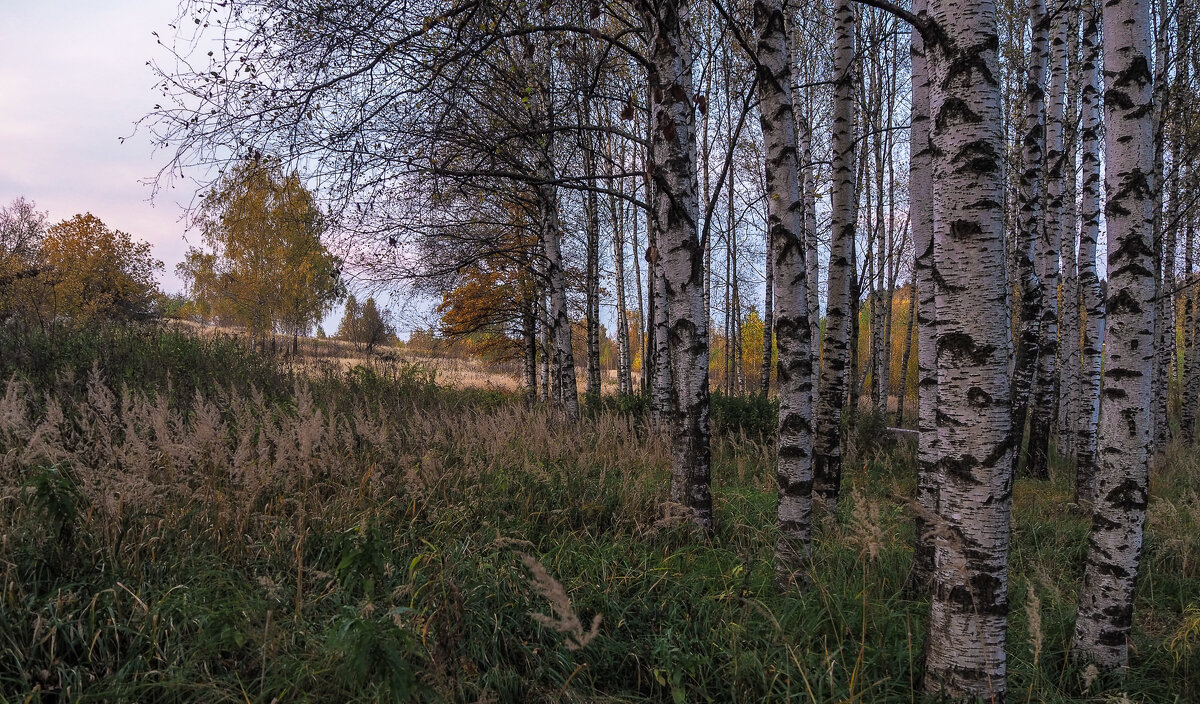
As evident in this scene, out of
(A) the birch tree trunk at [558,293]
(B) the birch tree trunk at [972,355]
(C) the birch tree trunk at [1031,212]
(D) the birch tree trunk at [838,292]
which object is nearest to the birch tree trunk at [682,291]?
(D) the birch tree trunk at [838,292]

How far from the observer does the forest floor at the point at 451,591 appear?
7.03 feet

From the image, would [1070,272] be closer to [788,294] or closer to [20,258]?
[788,294]

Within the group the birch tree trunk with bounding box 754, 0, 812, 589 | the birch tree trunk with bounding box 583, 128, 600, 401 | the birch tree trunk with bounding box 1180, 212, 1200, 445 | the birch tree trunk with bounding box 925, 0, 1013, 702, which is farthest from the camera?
the birch tree trunk with bounding box 583, 128, 600, 401

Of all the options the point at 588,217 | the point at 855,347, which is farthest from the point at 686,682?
the point at 588,217

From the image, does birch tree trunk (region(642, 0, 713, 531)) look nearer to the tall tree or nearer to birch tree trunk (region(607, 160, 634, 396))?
the tall tree

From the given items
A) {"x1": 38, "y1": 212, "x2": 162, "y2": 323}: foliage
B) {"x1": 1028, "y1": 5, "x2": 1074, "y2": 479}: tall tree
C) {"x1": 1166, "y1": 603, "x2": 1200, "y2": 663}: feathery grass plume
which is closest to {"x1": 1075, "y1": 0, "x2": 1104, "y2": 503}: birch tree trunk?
{"x1": 1028, "y1": 5, "x2": 1074, "y2": 479}: tall tree

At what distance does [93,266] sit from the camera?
2317 cm

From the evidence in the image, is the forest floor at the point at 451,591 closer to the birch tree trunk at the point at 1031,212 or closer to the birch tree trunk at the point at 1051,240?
the birch tree trunk at the point at 1031,212

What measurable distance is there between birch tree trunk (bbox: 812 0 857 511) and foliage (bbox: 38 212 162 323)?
26166 mm

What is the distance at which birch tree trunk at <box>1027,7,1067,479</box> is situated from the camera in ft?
21.8

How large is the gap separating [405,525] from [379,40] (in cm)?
360

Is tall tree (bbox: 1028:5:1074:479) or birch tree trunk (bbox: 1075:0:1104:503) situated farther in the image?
tall tree (bbox: 1028:5:1074:479)

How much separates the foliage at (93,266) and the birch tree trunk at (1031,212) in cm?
2780

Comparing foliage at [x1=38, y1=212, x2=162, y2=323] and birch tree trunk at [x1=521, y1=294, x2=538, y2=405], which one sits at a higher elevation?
foliage at [x1=38, y1=212, x2=162, y2=323]
